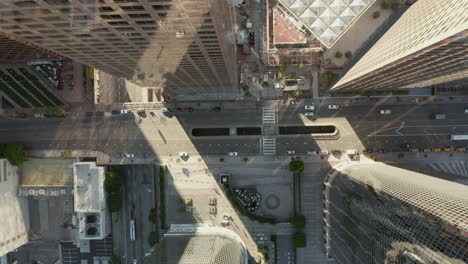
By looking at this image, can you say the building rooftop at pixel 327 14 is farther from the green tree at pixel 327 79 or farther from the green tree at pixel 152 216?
the green tree at pixel 152 216

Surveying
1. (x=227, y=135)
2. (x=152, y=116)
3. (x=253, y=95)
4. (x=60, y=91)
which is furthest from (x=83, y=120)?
(x=253, y=95)

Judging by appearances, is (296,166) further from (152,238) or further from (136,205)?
(136,205)

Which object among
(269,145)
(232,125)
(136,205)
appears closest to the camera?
(269,145)

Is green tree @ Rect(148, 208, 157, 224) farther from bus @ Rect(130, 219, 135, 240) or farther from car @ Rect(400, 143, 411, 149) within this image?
car @ Rect(400, 143, 411, 149)

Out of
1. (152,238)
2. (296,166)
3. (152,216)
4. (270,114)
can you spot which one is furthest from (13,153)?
(296,166)

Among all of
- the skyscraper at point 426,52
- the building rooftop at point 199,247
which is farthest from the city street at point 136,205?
the skyscraper at point 426,52
